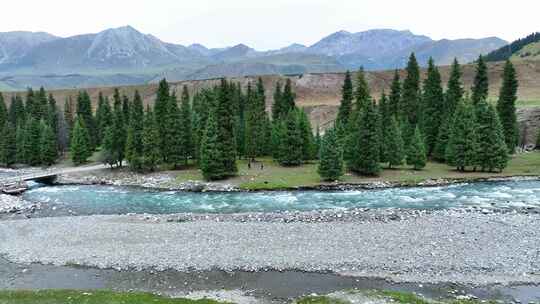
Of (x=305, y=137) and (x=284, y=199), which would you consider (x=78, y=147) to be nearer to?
(x=305, y=137)

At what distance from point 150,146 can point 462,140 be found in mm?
56555

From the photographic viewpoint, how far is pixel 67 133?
369 ft

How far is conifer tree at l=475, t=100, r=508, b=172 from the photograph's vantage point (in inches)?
2876

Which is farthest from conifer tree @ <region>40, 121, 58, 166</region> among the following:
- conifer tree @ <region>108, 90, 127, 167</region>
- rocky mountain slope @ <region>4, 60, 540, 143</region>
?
rocky mountain slope @ <region>4, 60, 540, 143</region>

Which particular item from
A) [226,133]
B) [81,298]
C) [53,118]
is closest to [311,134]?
[226,133]

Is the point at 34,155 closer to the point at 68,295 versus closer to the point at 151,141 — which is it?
the point at 151,141

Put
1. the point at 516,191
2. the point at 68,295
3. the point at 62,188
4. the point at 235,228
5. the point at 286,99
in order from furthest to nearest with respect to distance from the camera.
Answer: the point at 286,99 < the point at 62,188 < the point at 516,191 < the point at 235,228 < the point at 68,295

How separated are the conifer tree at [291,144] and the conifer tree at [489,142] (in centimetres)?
3160

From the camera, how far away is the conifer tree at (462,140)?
2955 inches

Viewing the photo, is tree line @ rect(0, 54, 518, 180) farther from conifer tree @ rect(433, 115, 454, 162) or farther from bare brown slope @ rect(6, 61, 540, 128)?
bare brown slope @ rect(6, 61, 540, 128)

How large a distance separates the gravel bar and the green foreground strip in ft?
19.1

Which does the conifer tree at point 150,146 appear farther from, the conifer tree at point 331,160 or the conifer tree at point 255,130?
the conifer tree at point 331,160

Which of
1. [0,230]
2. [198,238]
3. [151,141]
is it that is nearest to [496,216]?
[198,238]

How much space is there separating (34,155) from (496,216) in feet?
308
